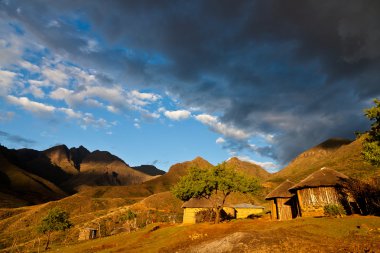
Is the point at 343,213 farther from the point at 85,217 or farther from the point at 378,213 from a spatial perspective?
the point at 85,217

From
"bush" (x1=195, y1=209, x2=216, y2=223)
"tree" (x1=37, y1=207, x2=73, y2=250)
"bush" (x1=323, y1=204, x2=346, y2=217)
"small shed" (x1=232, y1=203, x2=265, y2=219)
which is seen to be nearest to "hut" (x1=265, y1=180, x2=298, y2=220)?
"bush" (x1=323, y1=204, x2=346, y2=217)

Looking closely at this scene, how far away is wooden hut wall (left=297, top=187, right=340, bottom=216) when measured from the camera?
36.7m

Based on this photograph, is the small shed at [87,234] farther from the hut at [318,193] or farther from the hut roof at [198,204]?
the hut at [318,193]

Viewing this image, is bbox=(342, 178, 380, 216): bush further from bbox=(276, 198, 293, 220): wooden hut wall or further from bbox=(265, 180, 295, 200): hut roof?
bbox=(276, 198, 293, 220): wooden hut wall

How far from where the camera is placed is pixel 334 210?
33.3 meters

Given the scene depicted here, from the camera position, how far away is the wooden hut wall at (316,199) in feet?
120

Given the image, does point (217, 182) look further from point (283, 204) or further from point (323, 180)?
Result: point (323, 180)

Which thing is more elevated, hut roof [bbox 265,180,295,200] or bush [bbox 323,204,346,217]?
hut roof [bbox 265,180,295,200]

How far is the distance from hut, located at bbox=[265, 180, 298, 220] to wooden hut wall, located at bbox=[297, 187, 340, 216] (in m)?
5.07

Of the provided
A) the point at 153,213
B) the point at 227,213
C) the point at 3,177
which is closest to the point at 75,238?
the point at 153,213

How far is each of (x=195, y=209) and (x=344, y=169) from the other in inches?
2111

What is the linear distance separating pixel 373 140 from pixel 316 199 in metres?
11.4

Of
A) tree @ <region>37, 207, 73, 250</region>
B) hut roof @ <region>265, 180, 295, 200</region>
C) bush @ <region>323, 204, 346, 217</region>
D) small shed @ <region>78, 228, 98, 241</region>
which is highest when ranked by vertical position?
hut roof @ <region>265, 180, 295, 200</region>

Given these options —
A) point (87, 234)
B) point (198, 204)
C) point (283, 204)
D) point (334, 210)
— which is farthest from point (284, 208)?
point (87, 234)
